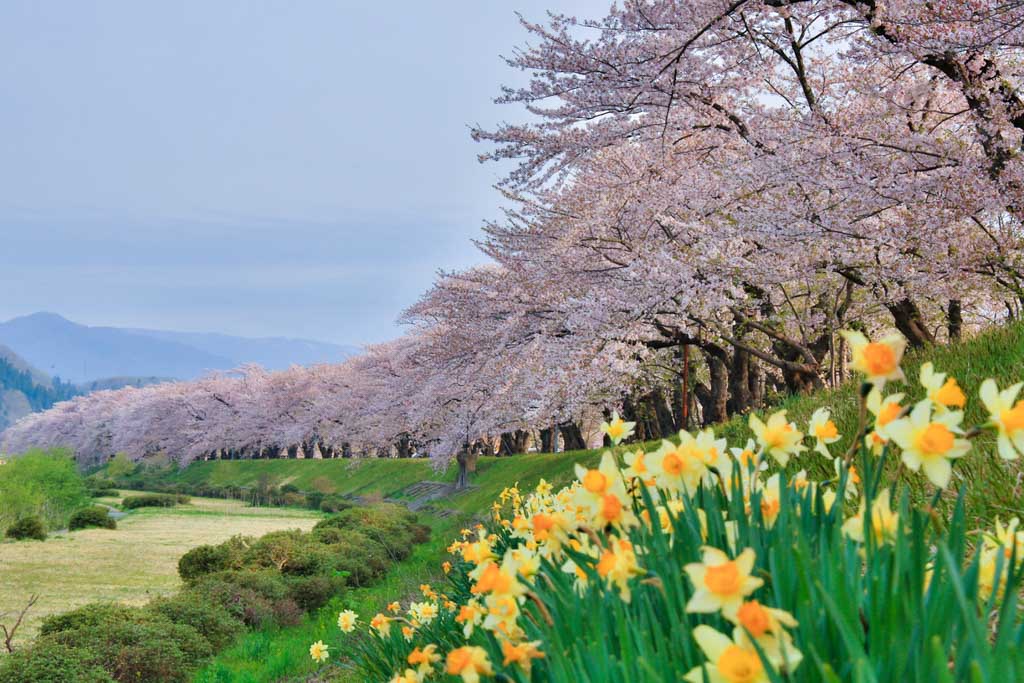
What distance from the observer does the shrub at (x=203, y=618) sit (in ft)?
37.5

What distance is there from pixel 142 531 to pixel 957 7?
3027 centimetres

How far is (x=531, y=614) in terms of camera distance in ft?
6.67

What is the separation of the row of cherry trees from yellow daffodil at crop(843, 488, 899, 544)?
6716mm

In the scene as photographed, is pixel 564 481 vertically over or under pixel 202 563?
over

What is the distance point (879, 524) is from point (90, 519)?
1272 inches

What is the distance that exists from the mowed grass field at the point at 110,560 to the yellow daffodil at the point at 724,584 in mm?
14721

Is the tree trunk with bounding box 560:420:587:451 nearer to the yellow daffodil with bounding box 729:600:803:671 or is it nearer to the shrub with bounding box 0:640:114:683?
the shrub with bounding box 0:640:114:683

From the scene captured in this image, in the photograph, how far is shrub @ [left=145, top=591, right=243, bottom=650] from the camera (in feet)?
37.5

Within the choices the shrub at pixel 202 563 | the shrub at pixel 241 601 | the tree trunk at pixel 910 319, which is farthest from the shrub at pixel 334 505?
the tree trunk at pixel 910 319

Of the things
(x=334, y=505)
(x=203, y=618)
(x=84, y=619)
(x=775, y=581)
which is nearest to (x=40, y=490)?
(x=334, y=505)

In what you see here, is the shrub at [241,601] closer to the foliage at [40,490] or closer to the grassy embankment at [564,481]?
the grassy embankment at [564,481]

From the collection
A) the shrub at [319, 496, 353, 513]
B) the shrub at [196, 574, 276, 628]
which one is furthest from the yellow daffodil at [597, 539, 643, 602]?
the shrub at [319, 496, 353, 513]

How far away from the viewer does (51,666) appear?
798 centimetres

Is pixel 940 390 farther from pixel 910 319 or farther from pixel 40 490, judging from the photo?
pixel 40 490
